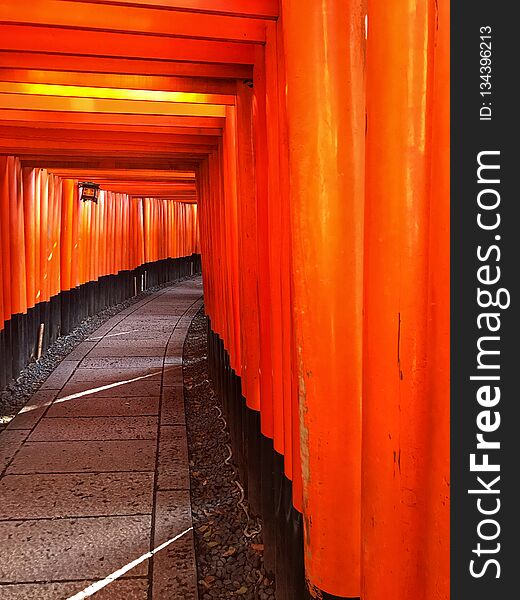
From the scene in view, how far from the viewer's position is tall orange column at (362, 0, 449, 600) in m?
1.61

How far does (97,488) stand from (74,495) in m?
0.21

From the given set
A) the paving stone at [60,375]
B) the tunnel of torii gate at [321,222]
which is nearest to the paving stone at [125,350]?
the paving stone at [60,375]

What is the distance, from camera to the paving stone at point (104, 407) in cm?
746

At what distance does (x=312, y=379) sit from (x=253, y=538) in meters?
2.74

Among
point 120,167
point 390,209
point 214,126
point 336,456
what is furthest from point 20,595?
point 120,167

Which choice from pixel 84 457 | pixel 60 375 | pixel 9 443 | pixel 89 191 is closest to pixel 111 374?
pixel 60 375

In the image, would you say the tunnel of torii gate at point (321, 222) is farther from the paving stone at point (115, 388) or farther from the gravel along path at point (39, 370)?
the gravel along path at point (39, 370)

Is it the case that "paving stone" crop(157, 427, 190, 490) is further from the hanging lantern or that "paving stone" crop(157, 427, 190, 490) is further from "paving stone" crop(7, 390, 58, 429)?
the hanging lantern

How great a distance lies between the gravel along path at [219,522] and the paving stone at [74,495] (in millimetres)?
461

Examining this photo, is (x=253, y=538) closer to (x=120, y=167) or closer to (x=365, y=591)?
(x=365, y=591)

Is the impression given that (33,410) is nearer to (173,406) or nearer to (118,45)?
(173,406)

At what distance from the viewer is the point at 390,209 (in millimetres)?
1693

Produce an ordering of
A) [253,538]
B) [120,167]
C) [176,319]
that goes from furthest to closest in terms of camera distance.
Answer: [176,319]
[120,167]
[253,538]

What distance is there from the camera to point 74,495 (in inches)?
202
